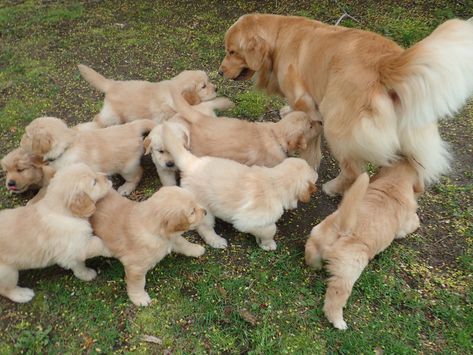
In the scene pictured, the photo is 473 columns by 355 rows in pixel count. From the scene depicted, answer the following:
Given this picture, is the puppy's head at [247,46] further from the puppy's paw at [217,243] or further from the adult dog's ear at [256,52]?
the puppy's paw at [217,243]

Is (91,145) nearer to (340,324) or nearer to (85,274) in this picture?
(85,274)

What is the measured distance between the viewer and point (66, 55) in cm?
651

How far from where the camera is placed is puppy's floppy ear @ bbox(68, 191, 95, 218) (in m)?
2.96

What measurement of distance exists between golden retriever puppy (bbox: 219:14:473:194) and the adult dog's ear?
0.01 m

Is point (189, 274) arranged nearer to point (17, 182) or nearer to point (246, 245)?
point (246, 245)

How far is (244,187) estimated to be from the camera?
3344mm

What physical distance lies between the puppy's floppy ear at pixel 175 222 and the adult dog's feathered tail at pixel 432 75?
5.90 feet

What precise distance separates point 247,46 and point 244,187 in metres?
1.84

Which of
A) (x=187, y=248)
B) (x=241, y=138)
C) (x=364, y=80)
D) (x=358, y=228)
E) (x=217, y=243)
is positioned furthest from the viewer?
(x=241, y=138)

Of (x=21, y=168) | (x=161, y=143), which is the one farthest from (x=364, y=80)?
(x=21, y=168)

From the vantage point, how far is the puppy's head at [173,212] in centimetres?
293

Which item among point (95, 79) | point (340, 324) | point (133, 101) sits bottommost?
point (340, 324)

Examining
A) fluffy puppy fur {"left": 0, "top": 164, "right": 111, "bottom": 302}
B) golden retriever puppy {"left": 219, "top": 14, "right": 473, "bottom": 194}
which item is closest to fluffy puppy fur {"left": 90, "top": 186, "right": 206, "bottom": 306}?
fluffy puppy fur {"left": 0, "top": 164, "right": 111, "bottom": 302}

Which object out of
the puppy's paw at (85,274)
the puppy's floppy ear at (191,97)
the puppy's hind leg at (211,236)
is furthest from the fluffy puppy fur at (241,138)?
the puppy's paw at (85,274)
